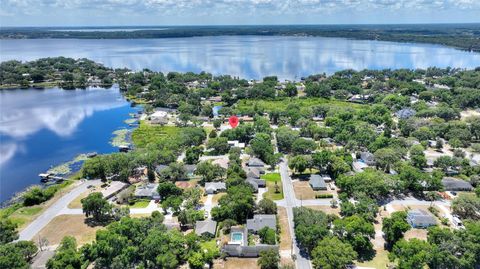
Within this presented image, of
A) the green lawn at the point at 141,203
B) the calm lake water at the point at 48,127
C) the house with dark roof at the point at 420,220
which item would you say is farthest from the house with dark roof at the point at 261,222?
the calm lake water at the point at 48,127

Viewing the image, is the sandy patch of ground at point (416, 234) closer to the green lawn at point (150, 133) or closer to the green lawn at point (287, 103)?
the green lawn at point (150, 133)

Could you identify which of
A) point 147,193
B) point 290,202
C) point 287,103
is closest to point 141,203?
point 147,193

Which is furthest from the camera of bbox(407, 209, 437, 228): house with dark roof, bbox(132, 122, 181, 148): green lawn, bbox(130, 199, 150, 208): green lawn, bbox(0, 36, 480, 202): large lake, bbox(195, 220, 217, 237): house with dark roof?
bbox(132, 122, 181, 148): green lawn

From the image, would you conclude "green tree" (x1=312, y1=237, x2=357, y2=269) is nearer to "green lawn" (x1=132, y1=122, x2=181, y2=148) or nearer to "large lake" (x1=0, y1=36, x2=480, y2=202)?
"green lawn" (x1=132, y1=122, x2=181, y2=148)

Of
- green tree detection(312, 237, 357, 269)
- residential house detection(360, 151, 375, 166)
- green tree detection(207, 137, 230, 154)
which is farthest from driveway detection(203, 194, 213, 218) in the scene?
residential house detection(360, 151, 375, 166)

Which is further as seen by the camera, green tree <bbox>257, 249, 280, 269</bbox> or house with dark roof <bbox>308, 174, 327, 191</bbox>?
house with dark roof <bbox>308, 174, 327, 191</bbox>

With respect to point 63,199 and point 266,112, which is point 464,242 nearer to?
point 63,199
